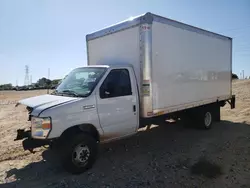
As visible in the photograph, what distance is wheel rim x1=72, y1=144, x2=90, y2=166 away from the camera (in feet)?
15.9

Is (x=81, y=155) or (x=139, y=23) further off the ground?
(x=139, y=23)

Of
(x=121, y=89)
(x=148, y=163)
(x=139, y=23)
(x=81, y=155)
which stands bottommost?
(x=148, y=163)

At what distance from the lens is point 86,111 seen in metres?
4.91

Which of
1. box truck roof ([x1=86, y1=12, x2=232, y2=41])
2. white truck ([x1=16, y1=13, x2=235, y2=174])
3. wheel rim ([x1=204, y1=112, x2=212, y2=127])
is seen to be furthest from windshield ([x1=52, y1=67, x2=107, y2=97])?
wheel rim ([x1=204, y1=112, x2=212, y2=127])

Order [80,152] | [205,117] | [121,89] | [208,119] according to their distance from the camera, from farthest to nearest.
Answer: [208,119]
[205,117]
[121,89]
[80,152]

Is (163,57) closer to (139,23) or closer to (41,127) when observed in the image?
(139,23)

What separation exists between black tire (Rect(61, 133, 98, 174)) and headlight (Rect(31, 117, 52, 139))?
49 centimetres

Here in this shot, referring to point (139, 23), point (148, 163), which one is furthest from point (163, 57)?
point (148, 163)

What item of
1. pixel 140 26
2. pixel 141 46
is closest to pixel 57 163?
pixel 141 46

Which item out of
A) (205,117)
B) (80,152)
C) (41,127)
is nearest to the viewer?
(41,127)

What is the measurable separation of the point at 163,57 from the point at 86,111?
8.50ft

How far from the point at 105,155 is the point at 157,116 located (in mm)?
1737

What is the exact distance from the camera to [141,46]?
18.5 ft

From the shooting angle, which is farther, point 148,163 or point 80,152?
point 148,163
